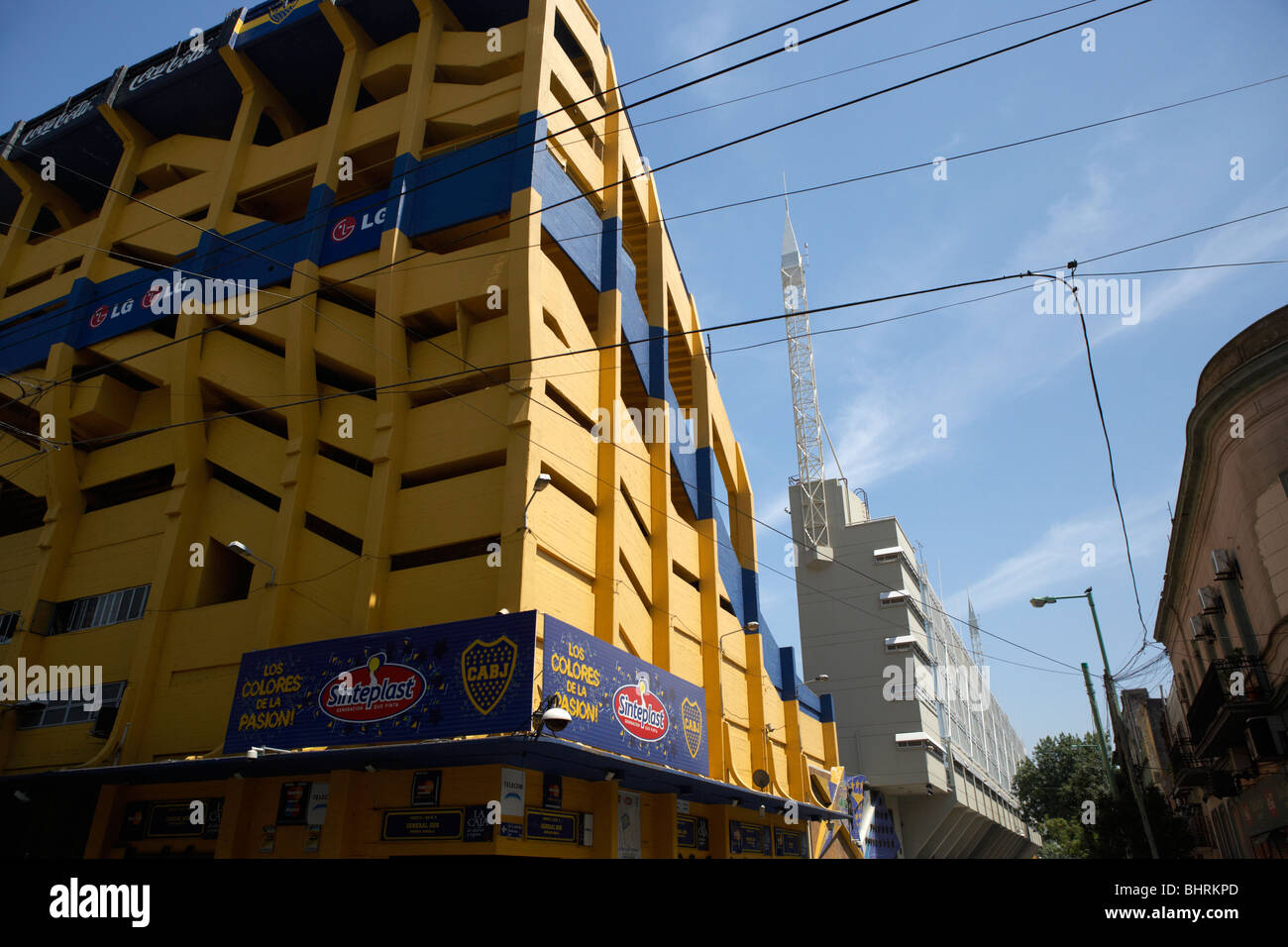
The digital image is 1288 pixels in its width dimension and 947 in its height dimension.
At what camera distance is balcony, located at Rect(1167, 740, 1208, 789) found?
2772 centimetres

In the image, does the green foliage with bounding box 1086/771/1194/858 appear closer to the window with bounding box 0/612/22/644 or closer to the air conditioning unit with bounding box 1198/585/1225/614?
the air conditioning unit with bounding box 1198/585/1225/614

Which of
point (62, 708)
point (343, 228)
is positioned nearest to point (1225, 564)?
point (343, 228)

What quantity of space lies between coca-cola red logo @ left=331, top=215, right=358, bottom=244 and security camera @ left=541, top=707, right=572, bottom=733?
16727mm

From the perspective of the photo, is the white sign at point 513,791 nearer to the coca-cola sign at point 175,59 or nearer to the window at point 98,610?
the window at point 98,610

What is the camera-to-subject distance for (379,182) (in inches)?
1016

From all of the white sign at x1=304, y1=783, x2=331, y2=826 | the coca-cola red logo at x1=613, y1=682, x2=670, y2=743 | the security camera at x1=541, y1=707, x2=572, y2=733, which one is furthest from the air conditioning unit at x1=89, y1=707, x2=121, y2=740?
the security camera at x1=541, y1=707, x2=572, y2=733

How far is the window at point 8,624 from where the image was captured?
24.2m

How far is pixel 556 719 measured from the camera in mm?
13141

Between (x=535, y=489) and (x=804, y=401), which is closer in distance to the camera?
(x=535, y=489)

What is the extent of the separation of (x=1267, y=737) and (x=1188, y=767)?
10442mm

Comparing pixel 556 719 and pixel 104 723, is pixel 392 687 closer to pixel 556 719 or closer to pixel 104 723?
pixel 556 719
